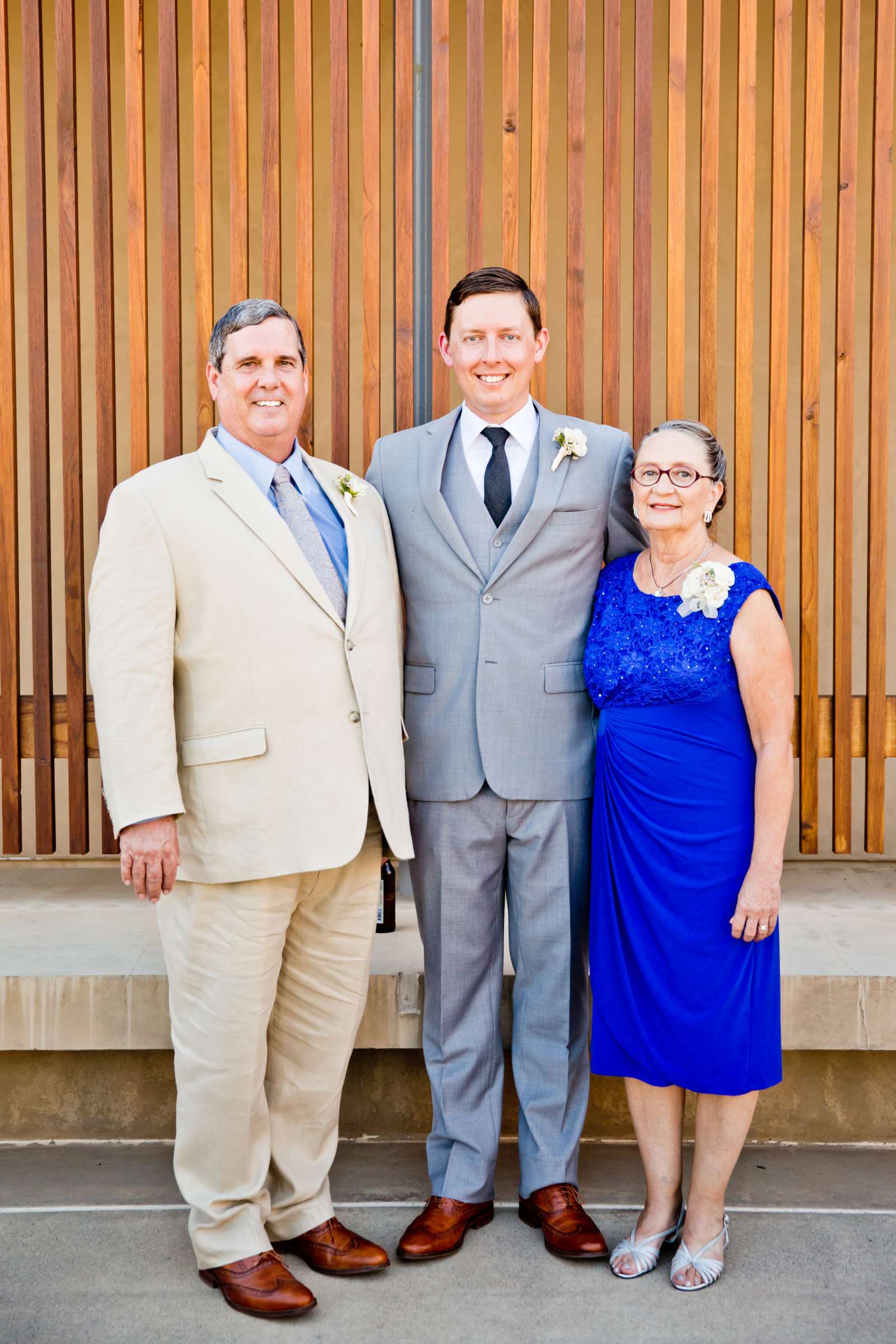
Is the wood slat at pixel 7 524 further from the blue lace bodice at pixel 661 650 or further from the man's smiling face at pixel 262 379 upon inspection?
the blue lace bodice at pixel 661 650

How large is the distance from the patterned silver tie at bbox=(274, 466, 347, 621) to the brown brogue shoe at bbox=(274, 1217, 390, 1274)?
1.22 m

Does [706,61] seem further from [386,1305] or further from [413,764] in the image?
[386,1305]

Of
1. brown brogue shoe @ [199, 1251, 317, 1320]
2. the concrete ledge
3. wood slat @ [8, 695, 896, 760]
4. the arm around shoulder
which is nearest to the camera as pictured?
the arm around shoulder

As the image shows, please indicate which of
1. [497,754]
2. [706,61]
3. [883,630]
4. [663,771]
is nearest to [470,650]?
[497,754]

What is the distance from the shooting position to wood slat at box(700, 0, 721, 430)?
3229 mm

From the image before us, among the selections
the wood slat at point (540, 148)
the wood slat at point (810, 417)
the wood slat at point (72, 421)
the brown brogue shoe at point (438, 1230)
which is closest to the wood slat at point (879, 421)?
the wood slat at point (810, 417)

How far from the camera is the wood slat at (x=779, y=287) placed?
3.23 m

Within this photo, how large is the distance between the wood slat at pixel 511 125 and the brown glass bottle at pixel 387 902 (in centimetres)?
161

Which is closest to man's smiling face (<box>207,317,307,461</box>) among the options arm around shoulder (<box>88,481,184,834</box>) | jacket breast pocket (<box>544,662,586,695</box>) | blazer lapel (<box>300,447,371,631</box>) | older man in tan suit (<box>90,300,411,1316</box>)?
older man in tan suit (<box>90,300,411,1316</box>)

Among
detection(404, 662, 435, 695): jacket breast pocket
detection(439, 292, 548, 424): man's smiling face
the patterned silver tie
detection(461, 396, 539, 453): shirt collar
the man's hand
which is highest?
detection(439, 292, 548, 424): man's smiling face

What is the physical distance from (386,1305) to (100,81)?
3.05 metres

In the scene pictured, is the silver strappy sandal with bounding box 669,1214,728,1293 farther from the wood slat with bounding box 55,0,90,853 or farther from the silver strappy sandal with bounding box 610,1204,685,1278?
the wood slat with bounding box 55,0,90,853

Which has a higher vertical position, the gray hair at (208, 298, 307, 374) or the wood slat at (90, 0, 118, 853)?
the wood slat at (90, 0, 118, 853)

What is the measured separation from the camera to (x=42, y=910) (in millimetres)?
3389
